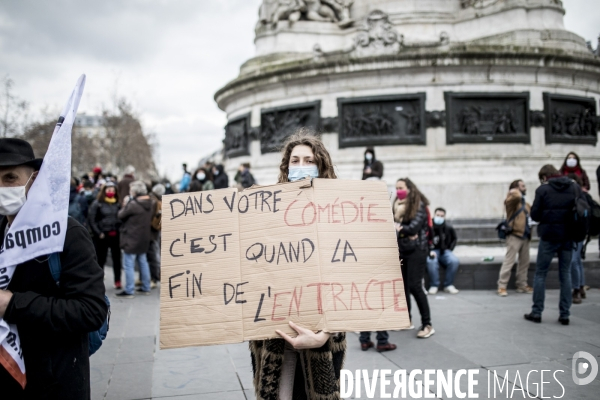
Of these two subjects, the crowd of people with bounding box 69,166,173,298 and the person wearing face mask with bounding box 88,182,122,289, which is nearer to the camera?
the crowd of people with bounding box 69,166,173,298

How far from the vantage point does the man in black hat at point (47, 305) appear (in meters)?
2.02

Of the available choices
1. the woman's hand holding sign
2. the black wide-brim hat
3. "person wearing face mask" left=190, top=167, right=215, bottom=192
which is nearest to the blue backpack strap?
the black wide-brim hat

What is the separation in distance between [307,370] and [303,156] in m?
1.11

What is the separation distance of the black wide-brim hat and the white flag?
0.11m

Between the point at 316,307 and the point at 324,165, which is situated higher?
the point at 324,165

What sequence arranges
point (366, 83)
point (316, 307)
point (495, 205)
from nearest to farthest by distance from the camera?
point (316, 307) < point (495, 205) < point (366, 83)

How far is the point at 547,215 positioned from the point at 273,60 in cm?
1048

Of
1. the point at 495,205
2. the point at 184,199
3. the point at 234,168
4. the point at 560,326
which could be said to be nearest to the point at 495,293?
the point at 560,326

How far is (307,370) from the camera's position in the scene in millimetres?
2512

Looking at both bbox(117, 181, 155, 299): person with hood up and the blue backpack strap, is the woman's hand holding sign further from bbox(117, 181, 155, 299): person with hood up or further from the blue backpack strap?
bbox(117, 181, 155, 299): person with hood up

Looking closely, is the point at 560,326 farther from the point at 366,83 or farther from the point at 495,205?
the point at 366,83

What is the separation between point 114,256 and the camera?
955cm

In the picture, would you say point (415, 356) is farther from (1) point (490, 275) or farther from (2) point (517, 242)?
(1) point (490, 275)

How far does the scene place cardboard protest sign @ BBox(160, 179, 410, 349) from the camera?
92.6 inches
